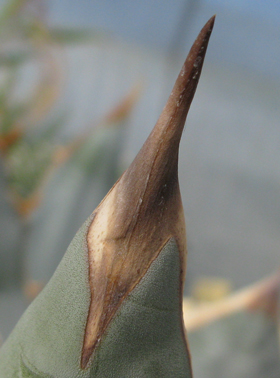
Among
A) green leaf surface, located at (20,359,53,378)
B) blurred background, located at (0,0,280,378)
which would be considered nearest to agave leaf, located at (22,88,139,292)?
blurred background, located at (0,0,280,378)

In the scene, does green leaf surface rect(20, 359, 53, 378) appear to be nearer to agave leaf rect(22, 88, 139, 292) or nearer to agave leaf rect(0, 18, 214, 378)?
agave leaf rect(0, 18, 214, 378)

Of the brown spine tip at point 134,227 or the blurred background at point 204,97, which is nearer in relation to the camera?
the brown spine tip at point 134,227

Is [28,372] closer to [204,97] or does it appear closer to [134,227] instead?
[134,227]

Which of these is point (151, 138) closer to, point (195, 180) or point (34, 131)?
point (34, 131)

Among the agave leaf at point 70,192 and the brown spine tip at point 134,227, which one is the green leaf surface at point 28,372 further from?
the agave leaf at point 70,192

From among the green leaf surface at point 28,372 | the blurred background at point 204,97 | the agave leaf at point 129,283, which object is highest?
the blurred background at point 204,97

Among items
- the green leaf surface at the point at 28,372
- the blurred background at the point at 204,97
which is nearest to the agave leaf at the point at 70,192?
the blurred background at the point at 204,97

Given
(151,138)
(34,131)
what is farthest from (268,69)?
(151,138)
